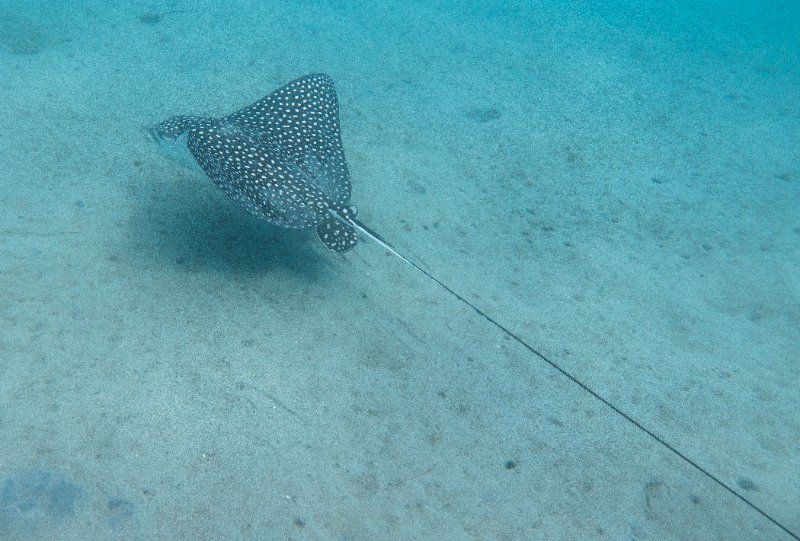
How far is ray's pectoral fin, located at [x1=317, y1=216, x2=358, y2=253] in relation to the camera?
4.20m

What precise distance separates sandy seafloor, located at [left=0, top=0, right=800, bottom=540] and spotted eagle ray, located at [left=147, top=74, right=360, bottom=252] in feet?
2.46

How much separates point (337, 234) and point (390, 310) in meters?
0.93

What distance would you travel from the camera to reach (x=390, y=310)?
4.58 meters

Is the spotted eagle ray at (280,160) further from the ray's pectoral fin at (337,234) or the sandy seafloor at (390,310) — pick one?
the sandy seafloor at (390,310)

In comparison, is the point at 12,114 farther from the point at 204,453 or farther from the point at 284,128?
the point at 204,453

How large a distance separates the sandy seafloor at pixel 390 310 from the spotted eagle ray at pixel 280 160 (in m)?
0.75

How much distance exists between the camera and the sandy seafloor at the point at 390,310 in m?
3.24

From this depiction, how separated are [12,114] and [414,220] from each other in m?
5.18

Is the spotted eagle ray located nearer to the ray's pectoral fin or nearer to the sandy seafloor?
the ray's pectoral fin

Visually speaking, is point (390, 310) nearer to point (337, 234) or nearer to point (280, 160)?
point (337, 234)

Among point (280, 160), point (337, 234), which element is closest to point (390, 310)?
point (337, 234)

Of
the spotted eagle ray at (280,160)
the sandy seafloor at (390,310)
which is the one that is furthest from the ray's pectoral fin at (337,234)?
the sandy seafloor at (390,310)

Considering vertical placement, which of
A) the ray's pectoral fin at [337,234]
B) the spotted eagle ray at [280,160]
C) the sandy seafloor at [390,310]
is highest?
the spotted eagle ray at [280,160]

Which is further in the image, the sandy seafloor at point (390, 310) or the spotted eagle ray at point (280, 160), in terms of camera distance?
the spotted eagle ray at point (280, 160)
